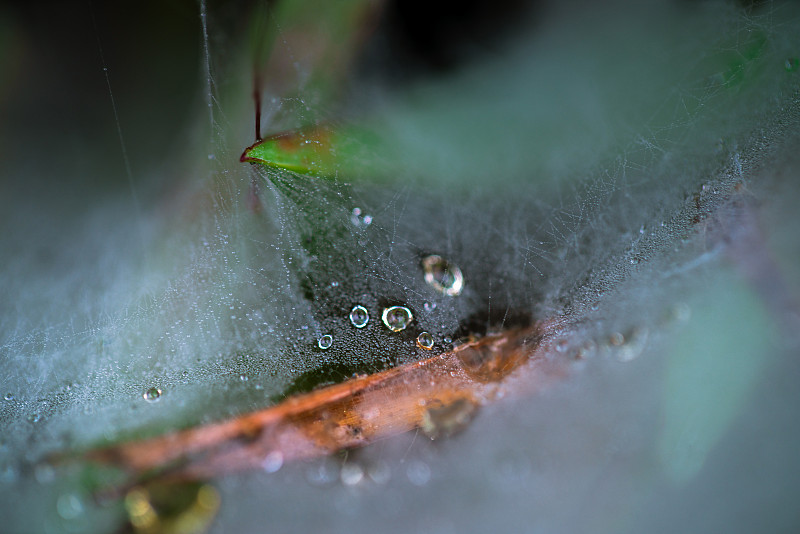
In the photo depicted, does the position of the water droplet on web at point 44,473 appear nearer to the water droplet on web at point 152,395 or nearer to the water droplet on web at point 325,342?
the water droplet on web at point 152,395

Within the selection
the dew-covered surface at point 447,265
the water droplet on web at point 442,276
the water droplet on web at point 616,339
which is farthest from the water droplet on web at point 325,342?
the water droplet on web at point 616,339

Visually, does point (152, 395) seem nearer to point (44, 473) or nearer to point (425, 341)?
point (44, 473)

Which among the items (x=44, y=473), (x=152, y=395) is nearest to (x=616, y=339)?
(x=152, y=395)

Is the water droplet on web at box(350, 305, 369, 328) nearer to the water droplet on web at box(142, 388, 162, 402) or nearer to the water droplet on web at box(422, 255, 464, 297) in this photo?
the water droplet on web at box(422, 255, 464, 297)

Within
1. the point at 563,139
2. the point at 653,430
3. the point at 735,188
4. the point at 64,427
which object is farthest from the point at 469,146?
the point at 64,427

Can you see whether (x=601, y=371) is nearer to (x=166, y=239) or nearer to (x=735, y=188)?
(x=735, y=188)

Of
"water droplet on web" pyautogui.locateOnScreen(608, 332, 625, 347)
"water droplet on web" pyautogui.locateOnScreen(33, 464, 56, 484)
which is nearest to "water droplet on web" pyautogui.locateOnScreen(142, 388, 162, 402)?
"water droplet on web" pyautogui.locateOnScreen(33, 464, 56, 484)
